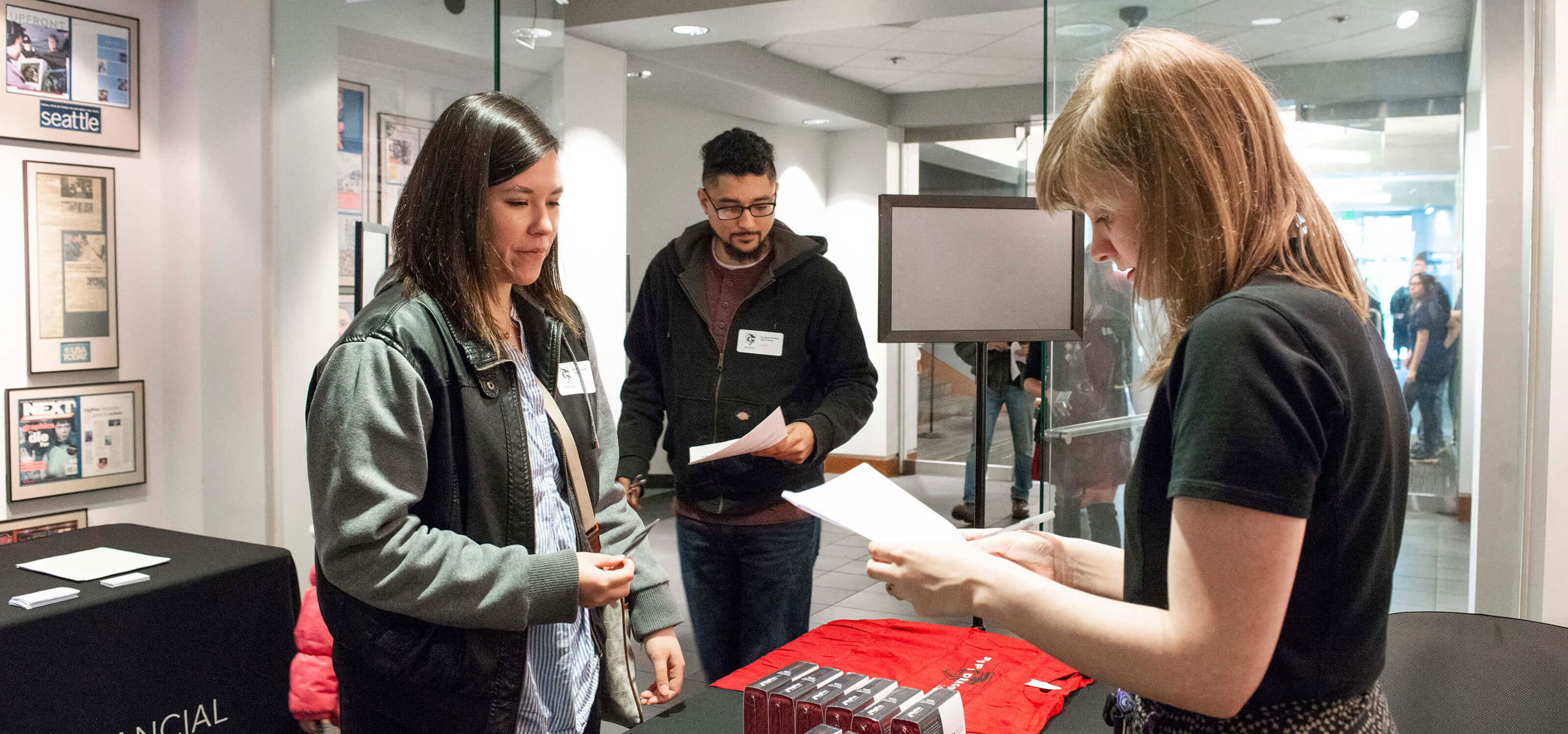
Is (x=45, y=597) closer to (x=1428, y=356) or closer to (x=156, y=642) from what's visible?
(x=156, y=642)

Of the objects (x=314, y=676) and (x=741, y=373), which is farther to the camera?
(x=741, y=373)

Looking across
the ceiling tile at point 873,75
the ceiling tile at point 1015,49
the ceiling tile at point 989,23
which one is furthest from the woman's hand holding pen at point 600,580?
the ceiling tile at point 873,75

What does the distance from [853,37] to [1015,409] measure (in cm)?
270

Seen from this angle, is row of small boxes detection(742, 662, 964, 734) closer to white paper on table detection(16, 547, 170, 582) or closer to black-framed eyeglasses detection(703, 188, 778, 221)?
black-framed eyeglasses detection(703, 188, 778, 221)

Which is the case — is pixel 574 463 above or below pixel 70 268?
below

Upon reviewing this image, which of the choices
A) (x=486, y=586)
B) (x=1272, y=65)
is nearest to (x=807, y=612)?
(x=486, y=586)

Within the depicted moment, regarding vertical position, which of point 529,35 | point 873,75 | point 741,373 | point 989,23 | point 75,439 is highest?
point 873,75

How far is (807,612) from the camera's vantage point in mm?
2576

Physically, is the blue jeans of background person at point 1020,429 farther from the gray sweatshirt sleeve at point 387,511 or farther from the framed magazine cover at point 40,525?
the gray sweatshirt sleeve at point 387,511

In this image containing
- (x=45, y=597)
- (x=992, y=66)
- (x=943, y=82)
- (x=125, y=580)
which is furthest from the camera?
(x=943, y=82)

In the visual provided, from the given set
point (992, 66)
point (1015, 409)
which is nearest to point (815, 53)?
point (992, 66)

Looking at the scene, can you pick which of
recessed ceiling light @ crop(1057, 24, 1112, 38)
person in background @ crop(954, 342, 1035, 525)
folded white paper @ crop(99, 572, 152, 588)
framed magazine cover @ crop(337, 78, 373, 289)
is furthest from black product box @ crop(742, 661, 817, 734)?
person in background @ crop(954, 342, 1035, 525)

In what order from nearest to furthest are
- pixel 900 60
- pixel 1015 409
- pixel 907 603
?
pixel 907 603, pixel 1015 409, pixel 900 60

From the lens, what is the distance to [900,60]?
744 centimetres
